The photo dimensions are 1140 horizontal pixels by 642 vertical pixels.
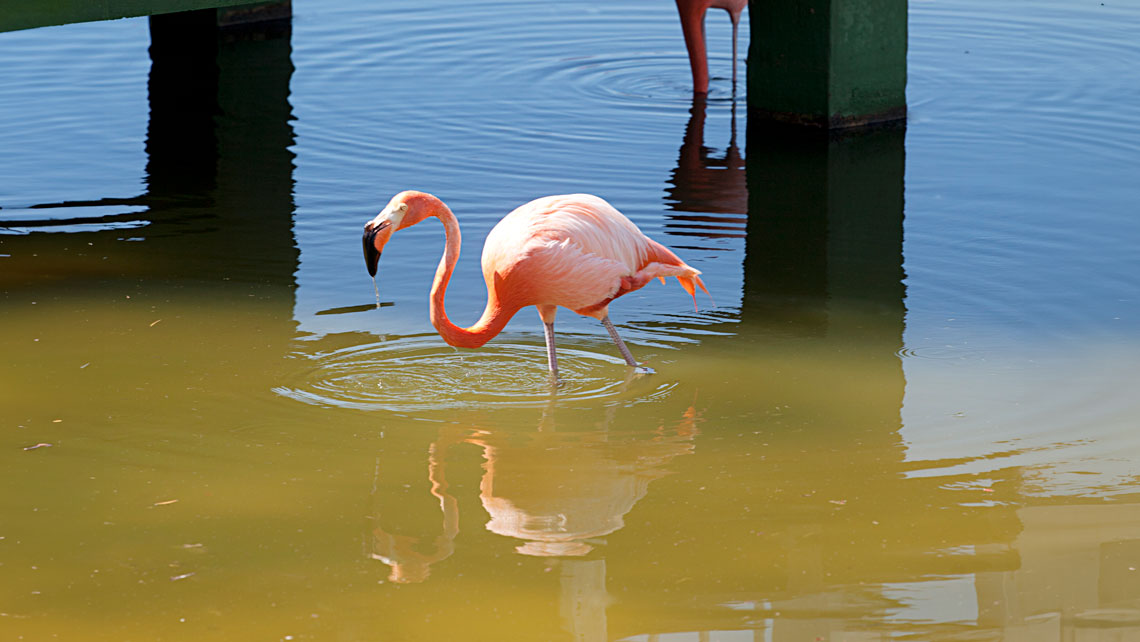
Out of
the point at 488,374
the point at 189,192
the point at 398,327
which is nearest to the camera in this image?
the point at 488,374

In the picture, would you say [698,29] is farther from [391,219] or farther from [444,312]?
[391,219]

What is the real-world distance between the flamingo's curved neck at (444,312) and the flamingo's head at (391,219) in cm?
7

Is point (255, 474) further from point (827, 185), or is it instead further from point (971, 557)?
point (827, 185)

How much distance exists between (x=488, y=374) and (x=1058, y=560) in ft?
8.44

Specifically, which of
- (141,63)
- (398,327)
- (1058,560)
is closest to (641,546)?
(1058,560)

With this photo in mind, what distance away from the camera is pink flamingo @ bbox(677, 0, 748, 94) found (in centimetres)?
1138

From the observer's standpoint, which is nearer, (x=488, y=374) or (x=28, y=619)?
(x=28, y=619)

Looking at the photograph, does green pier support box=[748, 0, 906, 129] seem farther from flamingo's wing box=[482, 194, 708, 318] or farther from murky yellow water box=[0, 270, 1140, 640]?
flamingo's wing box=[482, 194, 708, 318]

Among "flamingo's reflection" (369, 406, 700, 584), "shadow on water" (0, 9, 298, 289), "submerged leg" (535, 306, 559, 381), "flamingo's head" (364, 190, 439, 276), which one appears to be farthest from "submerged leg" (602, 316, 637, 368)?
"shadow on water" (0, 9, 298, 289)

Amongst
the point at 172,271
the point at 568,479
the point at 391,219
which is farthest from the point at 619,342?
the point at 172,271

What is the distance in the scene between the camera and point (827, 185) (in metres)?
9.50

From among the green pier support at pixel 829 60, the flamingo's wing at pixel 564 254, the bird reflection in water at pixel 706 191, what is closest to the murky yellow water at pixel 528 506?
the flamingo's wing at pixel 564 254

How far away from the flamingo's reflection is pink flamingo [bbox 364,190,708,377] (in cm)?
45

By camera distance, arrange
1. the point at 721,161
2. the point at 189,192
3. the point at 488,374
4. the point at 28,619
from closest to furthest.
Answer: the point at 28,619
the point at 488,374
the point at 189,192
the point at 721,161
